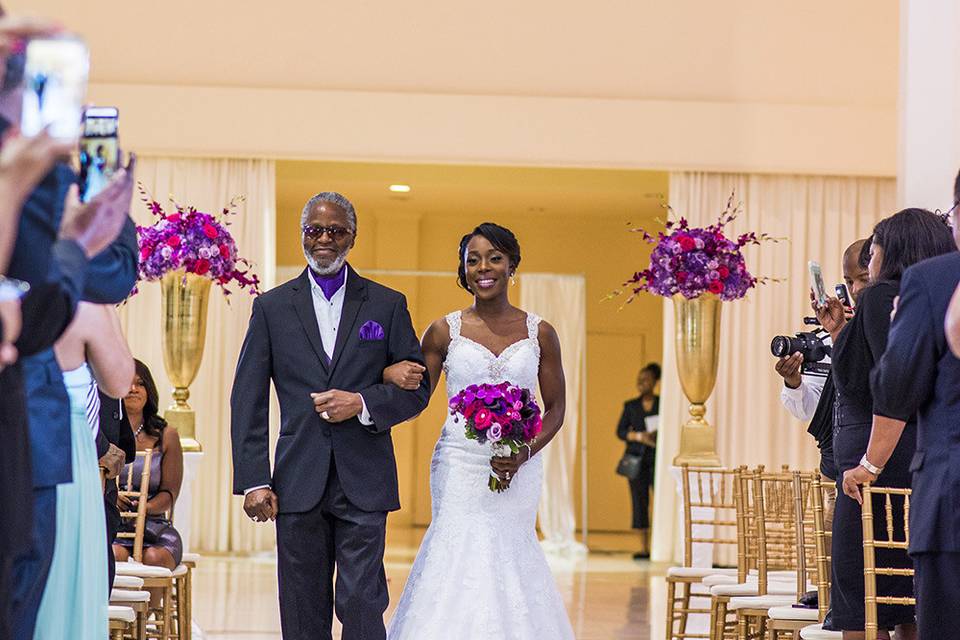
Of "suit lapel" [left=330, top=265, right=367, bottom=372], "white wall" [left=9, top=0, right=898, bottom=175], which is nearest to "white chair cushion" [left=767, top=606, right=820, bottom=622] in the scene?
"suit lapel" [left=330, top=265, right=367, bottom=372]

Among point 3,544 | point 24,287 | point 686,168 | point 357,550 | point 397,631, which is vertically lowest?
point 397,631

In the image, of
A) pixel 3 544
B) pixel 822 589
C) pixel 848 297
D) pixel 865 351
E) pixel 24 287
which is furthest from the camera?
pixel 848 297

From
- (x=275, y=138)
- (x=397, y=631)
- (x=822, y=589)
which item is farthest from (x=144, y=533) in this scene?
(x=275, y=138)

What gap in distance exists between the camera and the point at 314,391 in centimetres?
515

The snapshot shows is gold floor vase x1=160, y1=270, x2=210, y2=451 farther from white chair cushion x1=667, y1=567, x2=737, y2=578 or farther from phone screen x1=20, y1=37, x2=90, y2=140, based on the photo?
phone screen x1=20, y1=37, x2=90, y2=140

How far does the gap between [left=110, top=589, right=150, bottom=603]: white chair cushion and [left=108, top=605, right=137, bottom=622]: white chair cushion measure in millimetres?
208

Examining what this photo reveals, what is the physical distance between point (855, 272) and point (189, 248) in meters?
5.28

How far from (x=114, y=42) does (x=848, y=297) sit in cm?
826

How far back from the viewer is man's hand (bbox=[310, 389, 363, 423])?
5.01 meters

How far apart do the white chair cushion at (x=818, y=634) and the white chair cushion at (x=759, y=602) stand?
36.8 inches

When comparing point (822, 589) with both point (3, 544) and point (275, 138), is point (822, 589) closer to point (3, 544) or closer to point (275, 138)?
point (3, 544)

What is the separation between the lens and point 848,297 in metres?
6.13

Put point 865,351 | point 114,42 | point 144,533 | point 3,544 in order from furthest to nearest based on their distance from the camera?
1. point 114,42
2. point 144,533
3. point 865,351
4. point 3,544

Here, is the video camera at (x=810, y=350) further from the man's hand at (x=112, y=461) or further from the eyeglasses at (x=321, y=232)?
the man's hand at (x=112, y=461)
